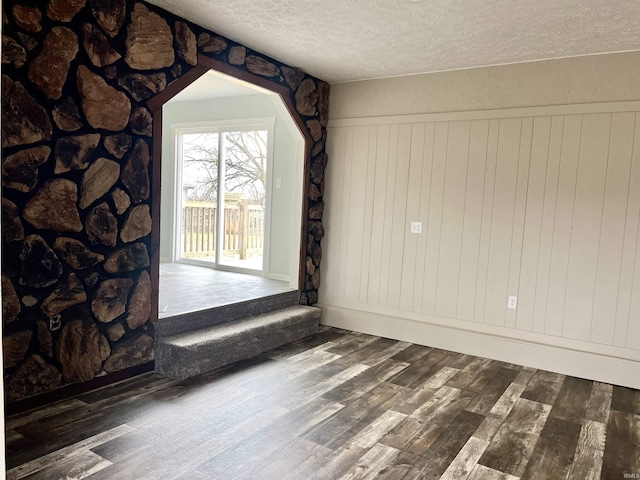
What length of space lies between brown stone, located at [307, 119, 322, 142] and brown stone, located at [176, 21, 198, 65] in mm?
1615

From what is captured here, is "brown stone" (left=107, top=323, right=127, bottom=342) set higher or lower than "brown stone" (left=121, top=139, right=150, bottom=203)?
lower

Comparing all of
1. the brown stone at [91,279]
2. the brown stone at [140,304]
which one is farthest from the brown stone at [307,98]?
the brown stone at [91,279]

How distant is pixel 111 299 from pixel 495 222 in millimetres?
3266

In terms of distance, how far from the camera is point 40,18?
2.71m

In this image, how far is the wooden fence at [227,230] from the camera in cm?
631

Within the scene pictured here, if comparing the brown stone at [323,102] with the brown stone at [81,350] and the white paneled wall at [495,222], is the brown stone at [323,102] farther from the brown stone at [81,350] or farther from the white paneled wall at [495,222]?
the brown stone at [81,350]

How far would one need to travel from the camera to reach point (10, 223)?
8.79 ft

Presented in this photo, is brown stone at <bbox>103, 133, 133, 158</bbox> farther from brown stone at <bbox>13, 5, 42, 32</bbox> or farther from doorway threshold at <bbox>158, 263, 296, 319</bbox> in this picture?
doorway threshold at <bbox>158, 263, 296, 319</bbox>

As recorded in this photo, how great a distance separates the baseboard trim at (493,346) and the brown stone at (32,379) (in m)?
2.95

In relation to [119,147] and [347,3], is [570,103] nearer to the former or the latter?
[347,3]

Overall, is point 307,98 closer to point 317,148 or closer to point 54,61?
point 317,148

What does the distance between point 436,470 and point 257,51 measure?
3.56 metres

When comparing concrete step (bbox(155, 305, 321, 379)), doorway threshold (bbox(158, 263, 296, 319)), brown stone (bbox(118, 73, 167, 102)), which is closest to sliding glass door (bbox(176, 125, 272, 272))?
doorway threshold (bbox(158, 263, 296, 319))

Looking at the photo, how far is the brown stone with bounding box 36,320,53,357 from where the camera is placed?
2.84 meters
